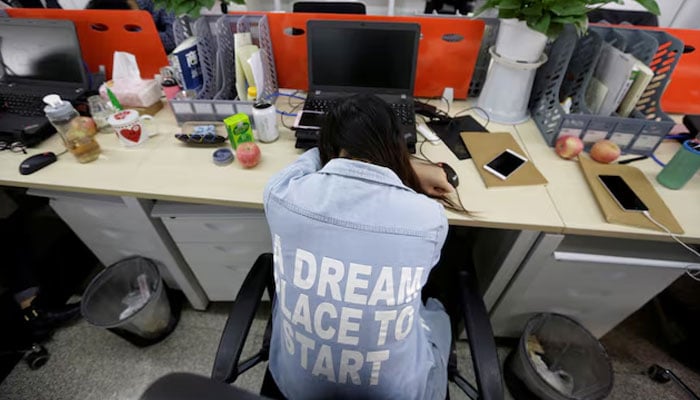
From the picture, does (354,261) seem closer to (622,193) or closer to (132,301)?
(622,193)

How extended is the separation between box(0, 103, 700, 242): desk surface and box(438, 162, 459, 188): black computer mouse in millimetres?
29

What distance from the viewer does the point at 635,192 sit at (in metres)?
0.91

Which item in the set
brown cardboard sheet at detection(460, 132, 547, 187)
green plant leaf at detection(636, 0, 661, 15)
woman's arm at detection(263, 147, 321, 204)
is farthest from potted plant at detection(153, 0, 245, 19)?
green plant leaf at detection(636, 0, 661, 15)

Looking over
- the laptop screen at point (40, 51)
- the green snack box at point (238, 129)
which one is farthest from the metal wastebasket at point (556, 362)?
the laptop screen at point (40, 51)

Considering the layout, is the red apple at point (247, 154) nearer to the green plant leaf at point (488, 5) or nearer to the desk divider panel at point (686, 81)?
the green plant leaf at point (488, 5)

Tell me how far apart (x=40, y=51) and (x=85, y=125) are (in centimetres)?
41

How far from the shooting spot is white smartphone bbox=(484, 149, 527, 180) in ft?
3.20

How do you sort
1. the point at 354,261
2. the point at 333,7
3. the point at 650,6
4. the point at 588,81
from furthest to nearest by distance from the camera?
the point at 333,7
the point at 588,81
the point at 650,6
the point at 354,261

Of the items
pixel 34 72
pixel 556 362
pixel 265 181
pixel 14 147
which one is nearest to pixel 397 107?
pixel 265 181

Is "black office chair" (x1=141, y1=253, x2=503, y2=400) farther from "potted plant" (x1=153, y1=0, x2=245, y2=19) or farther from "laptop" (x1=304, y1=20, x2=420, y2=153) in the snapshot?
"potted plant" (x1=153, y1=0, x2=245, y2=19)

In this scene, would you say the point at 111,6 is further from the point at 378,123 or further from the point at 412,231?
the point at 412,231

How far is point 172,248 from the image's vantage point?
1.21 metres

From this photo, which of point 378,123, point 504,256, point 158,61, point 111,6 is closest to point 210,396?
point 378,123

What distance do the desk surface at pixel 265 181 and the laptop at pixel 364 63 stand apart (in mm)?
186
